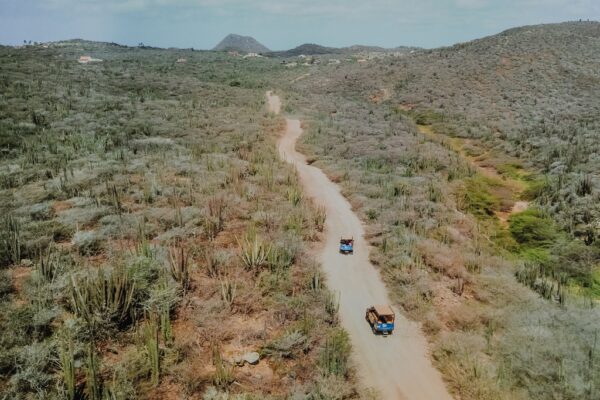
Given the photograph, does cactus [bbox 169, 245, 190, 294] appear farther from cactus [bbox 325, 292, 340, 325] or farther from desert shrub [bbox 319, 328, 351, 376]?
desert shrub [bbox 319, 328, 351, 376]

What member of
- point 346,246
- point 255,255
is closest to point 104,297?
point 255,255

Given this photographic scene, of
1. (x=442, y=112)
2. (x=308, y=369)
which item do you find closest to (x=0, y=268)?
(x=308, y=369)

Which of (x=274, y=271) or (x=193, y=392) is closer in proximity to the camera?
(x=193, y=392)

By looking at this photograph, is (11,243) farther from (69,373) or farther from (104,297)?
(69,373)

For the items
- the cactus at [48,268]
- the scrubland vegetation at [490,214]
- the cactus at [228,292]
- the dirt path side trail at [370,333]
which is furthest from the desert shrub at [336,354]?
the cactus at [48,268]

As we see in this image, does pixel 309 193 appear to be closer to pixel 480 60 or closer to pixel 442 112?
pixel 442 112

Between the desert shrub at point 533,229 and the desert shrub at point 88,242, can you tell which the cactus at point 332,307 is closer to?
the desert shrub at point 88,242
